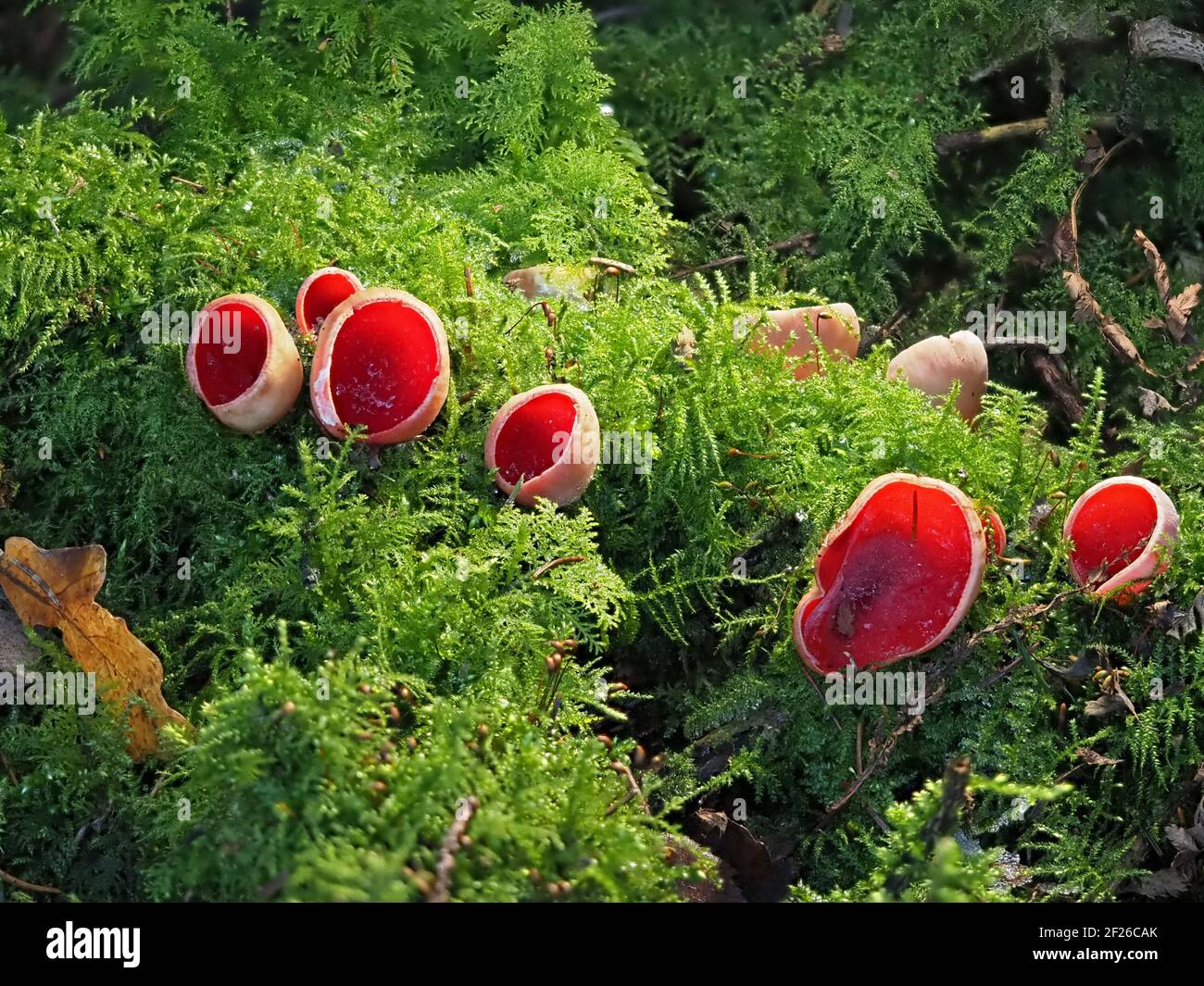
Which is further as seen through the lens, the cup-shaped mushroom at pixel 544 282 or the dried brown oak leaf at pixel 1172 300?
the dried brown oak leaf at pixel 1172 300

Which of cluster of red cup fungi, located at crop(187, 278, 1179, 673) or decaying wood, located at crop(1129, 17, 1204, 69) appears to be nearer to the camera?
cluster of red cup fungi, located at crop(187, 278, 1179, 673)

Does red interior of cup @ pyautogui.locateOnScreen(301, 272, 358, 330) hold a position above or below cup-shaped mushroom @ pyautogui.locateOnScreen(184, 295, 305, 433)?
above

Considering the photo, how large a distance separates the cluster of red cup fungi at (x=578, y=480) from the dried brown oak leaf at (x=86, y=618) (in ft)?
1.53

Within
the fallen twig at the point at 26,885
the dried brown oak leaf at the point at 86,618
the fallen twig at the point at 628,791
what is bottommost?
the fallen twig at the point at 26,885

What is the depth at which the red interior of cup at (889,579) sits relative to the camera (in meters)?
2.65

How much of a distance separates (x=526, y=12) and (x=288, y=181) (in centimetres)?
127

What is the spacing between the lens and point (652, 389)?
305 centimetres

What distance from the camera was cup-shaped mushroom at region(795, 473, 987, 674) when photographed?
2.64m

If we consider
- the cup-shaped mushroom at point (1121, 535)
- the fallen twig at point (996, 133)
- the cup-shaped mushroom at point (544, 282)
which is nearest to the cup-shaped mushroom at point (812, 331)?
the cup-shaped mushroom at point (544, 282)

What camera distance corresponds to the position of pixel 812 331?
3.20 metres

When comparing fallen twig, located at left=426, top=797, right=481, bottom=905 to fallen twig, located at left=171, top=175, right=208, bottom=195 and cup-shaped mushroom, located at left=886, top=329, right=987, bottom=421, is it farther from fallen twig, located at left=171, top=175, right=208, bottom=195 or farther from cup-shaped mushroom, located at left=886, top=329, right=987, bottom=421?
fallen twig, located at left=171, top=175, right=208, bottom=195

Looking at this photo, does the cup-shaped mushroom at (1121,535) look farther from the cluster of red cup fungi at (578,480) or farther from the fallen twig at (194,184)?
the fallen twig at (194,184)

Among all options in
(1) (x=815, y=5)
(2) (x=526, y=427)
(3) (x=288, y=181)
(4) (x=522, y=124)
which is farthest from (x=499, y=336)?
(1) (x=815, y=5)

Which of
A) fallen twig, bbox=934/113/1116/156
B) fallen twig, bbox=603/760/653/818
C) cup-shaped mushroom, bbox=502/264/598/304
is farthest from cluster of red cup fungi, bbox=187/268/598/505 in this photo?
fallen twig, bbox=934/113/1116/156
